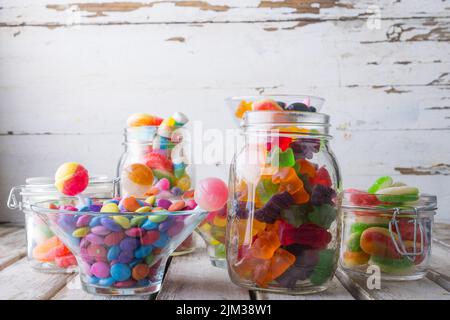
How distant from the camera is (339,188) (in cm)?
67

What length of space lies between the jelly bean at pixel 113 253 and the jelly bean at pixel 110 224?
0.07 feet

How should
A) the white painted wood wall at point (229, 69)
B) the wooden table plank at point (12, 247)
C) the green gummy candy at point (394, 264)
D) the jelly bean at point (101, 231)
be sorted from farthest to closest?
the white painted wood wall at point (229, 69) → the wooden table plank at point (12, 247) → the green gummy candy at point (394, 264) → the jelly bean at point (101, 231)

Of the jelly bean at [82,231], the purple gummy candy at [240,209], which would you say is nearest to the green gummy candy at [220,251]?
the purple gummy candy at [240,209]

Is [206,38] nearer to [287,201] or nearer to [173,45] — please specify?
[173,45]

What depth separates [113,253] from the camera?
0.60 m

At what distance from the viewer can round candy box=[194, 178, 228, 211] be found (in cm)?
67

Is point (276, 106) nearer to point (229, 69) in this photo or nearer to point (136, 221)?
point (136, 221)

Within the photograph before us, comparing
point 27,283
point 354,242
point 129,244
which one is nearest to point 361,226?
point 354,242

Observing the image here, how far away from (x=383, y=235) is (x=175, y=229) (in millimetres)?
290

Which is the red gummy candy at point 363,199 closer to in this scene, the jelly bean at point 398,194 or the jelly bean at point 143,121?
the jelly bean at point 398,194

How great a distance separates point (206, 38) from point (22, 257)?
2.31ft

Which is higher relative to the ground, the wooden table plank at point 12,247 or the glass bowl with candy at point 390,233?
the glass bowl with candy at point 390,233

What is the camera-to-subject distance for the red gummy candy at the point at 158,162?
2.76ft

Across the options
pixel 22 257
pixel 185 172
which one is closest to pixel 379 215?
pixel 185 172
